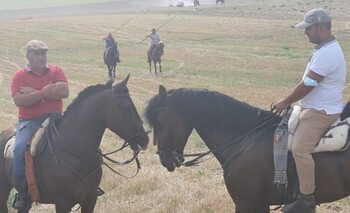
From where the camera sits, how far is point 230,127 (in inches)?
251

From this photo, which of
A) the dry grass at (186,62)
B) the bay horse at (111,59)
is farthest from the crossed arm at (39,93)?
the bay horse at (111,59)

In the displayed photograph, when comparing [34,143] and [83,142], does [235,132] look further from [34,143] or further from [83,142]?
[34,143]

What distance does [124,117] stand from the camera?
5.97m

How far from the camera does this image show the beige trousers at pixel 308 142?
5719 mm

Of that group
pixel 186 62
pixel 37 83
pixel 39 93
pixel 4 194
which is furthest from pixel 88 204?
pixel 186 62

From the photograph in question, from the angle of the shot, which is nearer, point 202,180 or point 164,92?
point 164,92

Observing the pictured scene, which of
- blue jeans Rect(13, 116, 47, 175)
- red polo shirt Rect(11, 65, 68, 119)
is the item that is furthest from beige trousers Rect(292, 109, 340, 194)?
blue jeans Rect(13, 116, 47, 175)

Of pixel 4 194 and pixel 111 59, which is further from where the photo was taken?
pixel 111 59

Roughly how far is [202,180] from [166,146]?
3.14 metres

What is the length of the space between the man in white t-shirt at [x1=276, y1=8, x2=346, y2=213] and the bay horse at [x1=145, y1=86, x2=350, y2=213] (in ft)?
0.86

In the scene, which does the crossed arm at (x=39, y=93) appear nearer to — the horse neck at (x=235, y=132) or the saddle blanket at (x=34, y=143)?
the saddle blanket at (x=34, y=143)

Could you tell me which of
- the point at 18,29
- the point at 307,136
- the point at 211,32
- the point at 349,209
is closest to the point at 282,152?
the point at 307,136

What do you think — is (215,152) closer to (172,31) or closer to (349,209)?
(349,209)

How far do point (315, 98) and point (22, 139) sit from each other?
3.63 metres
